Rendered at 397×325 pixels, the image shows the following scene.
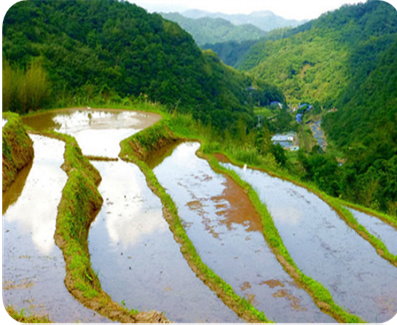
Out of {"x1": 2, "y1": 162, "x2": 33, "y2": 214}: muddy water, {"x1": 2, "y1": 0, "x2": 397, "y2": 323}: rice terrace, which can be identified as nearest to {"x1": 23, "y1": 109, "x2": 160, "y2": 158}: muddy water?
{"x1": 2, "y1": 0, "x2": 397, "y2": 323}: rice terrace

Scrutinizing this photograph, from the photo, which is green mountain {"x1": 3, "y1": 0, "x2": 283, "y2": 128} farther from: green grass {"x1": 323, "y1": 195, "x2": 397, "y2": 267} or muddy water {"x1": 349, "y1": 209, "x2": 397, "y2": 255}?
muddy water {"x1": 349, "y1": 209, "x2": 397, "y2": 255}

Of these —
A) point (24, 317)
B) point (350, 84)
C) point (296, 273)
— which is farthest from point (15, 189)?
point (350, 84)

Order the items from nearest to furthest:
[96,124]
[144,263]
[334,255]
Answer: [144,263], [334,255], [96,124]

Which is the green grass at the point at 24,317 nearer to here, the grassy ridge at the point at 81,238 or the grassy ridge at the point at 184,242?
the grassy ridge at the point at 81,238

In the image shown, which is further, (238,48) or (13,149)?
(238,48)

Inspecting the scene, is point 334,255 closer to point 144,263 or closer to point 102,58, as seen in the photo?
point 144,263

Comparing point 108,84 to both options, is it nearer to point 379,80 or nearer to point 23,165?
point 23,165

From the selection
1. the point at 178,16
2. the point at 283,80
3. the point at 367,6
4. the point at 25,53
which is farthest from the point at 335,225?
the point at 178,16

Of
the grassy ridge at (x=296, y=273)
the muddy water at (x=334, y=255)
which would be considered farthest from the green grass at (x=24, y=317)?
the muddy water at (x=334, y=255)
